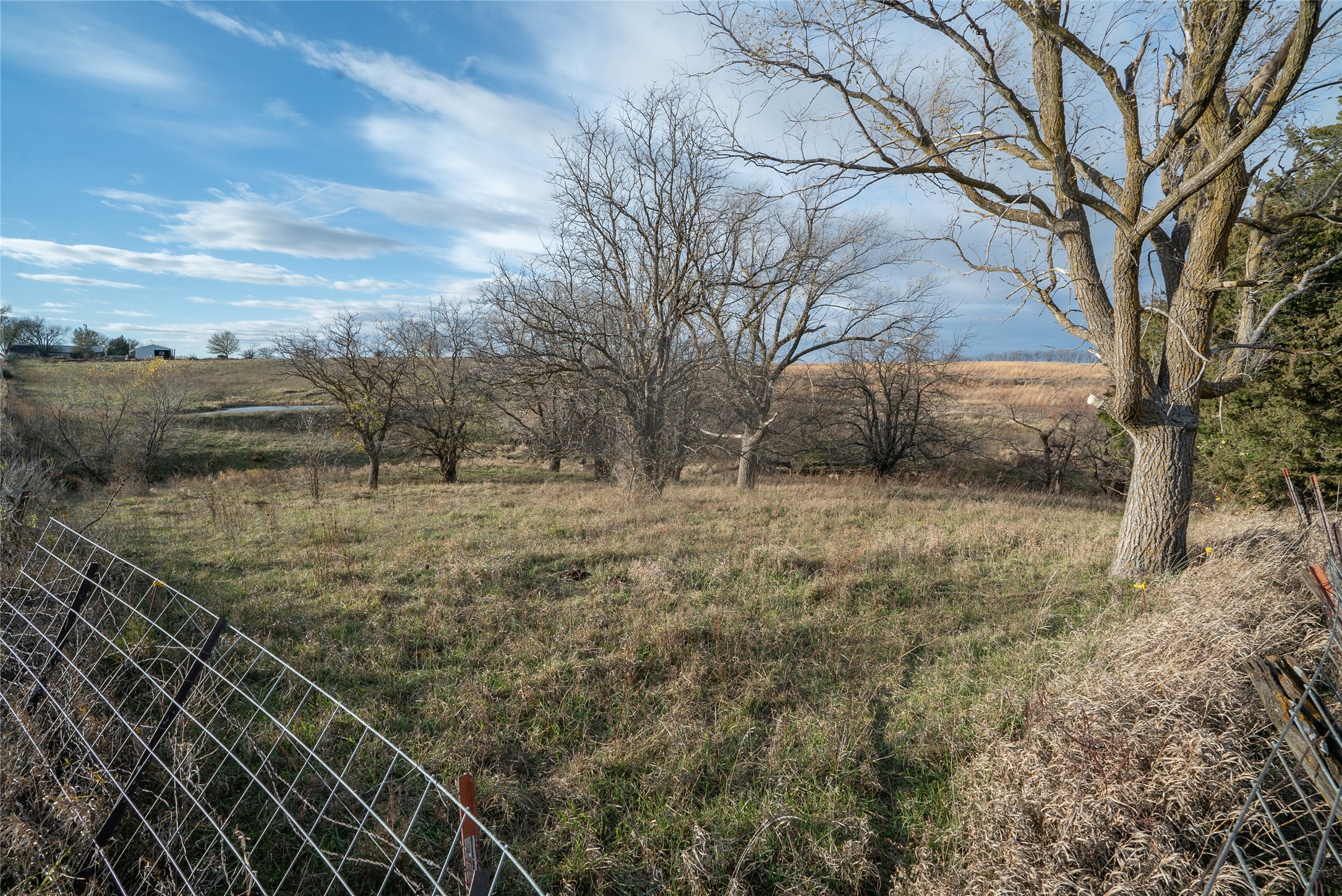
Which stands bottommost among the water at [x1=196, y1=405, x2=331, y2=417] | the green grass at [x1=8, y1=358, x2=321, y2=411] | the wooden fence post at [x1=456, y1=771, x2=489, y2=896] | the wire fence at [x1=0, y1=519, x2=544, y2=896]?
the wire fence at [x1=0, y1=519, x2=544, y2=896]

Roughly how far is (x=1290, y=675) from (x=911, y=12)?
23.3ft

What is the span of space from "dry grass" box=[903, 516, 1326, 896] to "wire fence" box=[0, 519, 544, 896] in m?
2.26

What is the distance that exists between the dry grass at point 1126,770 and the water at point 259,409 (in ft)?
118

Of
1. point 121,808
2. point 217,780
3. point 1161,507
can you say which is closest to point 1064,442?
point 1161,507

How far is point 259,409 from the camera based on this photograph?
36.9 m

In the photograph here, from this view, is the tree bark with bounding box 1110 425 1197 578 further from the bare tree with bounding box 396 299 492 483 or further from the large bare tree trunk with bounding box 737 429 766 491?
the bare tree with bounding box 396 299 492 483

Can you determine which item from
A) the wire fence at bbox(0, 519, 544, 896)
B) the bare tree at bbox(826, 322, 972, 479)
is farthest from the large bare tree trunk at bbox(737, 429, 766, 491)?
the wire fence at bbox(0, 519, 544, 896)

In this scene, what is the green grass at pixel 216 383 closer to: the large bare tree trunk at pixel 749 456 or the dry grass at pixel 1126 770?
the large bare tree trunk at pixel 749 456

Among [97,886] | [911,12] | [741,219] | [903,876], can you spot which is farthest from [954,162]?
[97,886]

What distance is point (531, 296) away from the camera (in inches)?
515

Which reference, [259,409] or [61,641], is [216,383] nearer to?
[259,409]

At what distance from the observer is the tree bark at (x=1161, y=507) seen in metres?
7.21

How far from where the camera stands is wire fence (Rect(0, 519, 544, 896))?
10.1ft

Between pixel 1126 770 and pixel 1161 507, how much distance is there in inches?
210
